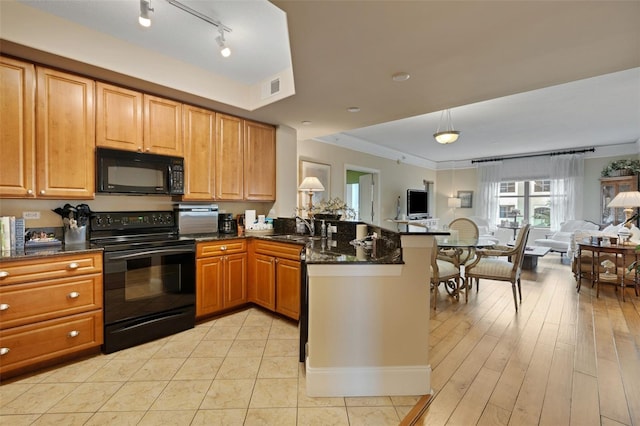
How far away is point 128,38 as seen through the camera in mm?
2400

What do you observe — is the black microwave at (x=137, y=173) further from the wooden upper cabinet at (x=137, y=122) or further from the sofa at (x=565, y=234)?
the sofa at (x=565, y=234)

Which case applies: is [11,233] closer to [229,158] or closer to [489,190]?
[229,158]

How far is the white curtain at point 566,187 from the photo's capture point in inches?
275

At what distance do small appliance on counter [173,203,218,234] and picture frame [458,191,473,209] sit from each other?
794 centimetres

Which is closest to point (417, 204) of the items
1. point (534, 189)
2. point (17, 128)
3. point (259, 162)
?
point (534, 189)

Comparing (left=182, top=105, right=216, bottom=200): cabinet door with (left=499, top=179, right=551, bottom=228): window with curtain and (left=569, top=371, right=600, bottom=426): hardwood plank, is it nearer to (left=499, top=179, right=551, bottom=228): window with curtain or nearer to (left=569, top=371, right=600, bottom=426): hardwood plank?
(left=569, top=371, right=600, bottom=426): hardwood plank

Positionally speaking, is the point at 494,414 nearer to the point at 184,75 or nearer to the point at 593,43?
the point at 593,43

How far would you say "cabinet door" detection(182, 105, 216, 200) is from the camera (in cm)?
312

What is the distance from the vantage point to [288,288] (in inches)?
116

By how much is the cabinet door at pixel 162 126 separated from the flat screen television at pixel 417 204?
6.13 meters

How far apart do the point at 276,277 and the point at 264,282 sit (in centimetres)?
22

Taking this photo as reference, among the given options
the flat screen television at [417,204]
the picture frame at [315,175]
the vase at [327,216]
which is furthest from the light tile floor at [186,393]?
the flat screen television at [417,204]

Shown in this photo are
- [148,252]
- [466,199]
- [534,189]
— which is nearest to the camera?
[148,252]

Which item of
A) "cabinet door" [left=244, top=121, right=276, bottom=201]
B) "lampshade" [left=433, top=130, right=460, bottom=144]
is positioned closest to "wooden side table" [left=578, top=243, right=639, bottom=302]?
"lampshade" [left=433, top=130, right=460, bottom=144]
